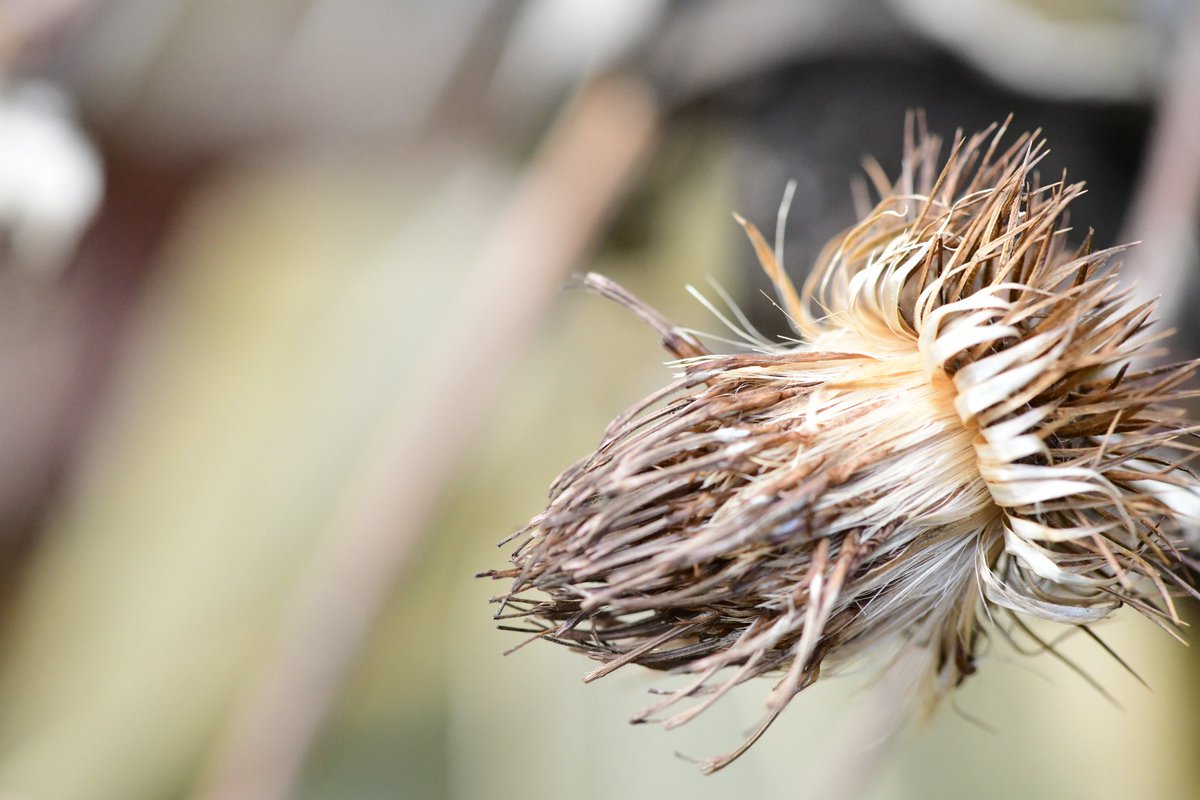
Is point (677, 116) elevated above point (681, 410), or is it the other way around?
point (677, 116)

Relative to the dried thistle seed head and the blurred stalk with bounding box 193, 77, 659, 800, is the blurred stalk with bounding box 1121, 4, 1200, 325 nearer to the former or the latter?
the dried thistle seed head

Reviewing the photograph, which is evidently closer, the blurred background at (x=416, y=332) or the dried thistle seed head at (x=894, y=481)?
the dried thistle seed head at (x=894, y=481)

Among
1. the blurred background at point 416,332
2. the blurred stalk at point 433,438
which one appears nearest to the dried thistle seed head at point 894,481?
the blurred background at point 416,332

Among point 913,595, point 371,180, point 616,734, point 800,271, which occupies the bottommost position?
point 616,734

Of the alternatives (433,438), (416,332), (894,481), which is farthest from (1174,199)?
(416,332)

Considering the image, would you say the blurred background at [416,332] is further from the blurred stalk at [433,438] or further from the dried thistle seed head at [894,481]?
the dried thistle seed head at [894,481]

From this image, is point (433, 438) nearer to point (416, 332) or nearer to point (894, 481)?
point (416, 332)

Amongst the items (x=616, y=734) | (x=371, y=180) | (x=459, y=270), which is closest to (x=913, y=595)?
(x=616, y=734)

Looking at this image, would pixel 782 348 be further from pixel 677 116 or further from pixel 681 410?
pixel 677 116

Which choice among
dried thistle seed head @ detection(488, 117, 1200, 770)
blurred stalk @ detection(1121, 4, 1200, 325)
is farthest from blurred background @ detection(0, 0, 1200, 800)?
dried thistle seed head @ detection(488, 117, 1200, 770)
